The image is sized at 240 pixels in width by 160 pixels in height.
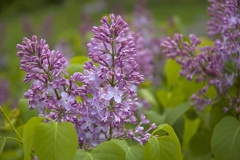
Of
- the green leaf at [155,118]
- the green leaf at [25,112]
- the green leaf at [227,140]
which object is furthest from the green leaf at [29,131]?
the green leaf at [155,118]

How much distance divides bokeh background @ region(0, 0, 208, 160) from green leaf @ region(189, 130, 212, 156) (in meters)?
0.76

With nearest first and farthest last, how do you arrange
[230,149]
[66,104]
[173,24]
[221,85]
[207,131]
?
[66,104] → [230,149] → [221,85] → [207,131] → [173,24]

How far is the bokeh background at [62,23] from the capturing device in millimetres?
3594

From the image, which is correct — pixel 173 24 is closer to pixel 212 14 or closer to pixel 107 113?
pixel 212 14

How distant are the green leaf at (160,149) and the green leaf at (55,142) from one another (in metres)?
0.20

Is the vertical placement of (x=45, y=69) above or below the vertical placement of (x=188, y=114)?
above

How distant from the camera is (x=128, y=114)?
1210 mm

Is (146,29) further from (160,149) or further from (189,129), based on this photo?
(160,149)

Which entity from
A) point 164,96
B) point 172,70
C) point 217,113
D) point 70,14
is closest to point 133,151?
point 217,113

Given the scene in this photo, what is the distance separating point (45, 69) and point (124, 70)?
0.23 meters

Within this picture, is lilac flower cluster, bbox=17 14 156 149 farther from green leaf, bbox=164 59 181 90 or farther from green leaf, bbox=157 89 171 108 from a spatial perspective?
green leaf, bbox=157 89 171 108

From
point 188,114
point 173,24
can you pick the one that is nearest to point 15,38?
point 173,24

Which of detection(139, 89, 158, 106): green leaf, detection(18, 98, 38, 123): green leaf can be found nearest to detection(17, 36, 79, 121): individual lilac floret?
detection(18, 98, 38, 123): green leaf

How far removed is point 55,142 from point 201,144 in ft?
2.52
